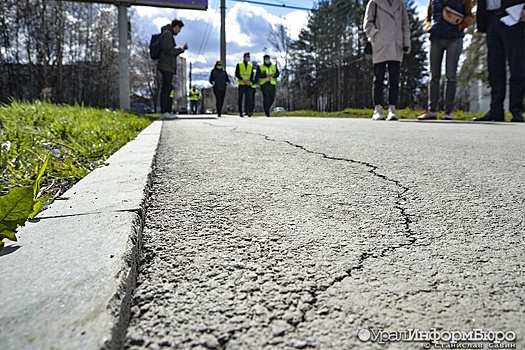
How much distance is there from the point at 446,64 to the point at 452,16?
75 cm

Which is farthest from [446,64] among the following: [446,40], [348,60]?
[348,60]

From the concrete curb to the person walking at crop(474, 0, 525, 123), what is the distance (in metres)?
6.17

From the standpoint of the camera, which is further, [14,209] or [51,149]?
[51,149]

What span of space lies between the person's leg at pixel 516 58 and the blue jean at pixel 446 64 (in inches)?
34.2

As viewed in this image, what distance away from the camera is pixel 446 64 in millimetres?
6691

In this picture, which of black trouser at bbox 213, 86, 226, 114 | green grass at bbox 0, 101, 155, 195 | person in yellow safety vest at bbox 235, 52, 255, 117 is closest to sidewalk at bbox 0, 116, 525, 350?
green grass at bbox 0, 101, 155, 195

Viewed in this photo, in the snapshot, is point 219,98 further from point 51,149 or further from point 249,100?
point 51,149

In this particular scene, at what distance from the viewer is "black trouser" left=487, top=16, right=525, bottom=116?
5691mm

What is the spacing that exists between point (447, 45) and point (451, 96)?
2.97ft

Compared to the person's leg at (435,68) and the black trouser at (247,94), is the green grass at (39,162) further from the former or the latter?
the black trouser at (247,94)

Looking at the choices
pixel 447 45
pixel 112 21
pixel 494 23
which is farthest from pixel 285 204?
pixel 112 21

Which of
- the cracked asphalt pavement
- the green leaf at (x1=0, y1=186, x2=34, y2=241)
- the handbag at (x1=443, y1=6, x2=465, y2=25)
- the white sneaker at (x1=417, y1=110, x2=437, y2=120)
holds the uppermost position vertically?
the handbag at (x1=443, y1=6, x2=465, y2=25)

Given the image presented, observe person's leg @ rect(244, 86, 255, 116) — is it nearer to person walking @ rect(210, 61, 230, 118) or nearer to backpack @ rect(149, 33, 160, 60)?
person walking @ rect(210, 61, 230, 118)

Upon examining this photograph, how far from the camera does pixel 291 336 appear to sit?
0.63 metres
